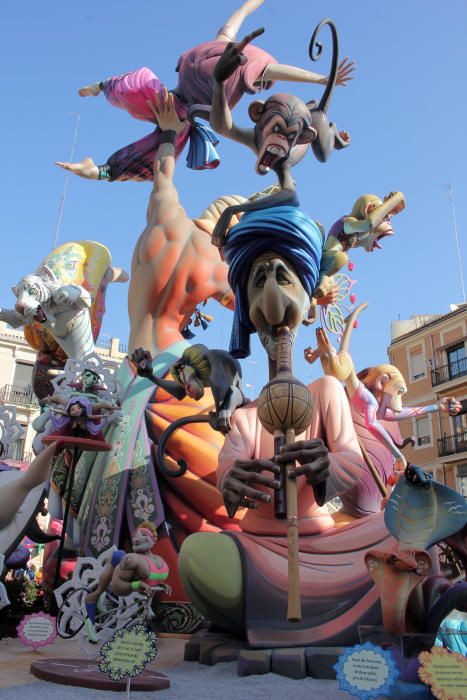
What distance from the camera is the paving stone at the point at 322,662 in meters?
2.30

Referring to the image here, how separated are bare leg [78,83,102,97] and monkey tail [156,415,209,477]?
11.6ft

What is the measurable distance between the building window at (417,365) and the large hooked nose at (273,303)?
Answer: 53.2ft

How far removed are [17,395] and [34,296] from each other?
15049 millimetres

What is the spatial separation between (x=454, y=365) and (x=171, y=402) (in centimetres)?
1454

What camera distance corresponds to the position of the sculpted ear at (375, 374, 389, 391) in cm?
577

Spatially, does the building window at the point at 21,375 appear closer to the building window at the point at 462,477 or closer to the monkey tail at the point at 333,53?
the building window at the point at 462,477

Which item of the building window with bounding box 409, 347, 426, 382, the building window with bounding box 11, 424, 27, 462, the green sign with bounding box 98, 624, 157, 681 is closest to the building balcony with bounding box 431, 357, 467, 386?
the building window with bounding box 409, 347, 426, 382

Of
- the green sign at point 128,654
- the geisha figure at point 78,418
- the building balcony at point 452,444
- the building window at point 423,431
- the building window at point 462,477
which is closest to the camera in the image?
the green sign at point 128,654

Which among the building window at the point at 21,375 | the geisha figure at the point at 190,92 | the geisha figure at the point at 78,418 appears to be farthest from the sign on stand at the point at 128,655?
the building window at the point at 21,375

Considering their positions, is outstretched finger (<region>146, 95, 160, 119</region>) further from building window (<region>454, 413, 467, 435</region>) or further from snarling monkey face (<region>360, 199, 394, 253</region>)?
building window (<region>454, 413, 467, 435</region>)

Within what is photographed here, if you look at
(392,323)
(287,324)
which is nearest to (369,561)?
(287,324)

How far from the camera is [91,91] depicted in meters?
6.09

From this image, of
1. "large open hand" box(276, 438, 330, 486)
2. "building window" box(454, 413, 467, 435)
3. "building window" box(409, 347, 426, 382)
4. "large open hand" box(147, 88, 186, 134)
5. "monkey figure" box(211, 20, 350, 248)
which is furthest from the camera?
"building window" box(409, 347, 426, 382)

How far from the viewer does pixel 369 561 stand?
7.63ft
